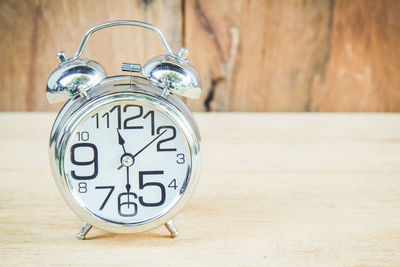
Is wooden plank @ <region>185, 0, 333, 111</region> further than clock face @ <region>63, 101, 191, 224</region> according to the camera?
Answer: Yes

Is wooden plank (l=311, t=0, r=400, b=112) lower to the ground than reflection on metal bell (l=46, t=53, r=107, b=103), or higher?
lower

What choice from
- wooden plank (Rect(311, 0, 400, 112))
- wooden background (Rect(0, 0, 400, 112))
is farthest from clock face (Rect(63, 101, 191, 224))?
wooden plank (Rect(311, 0, 400, 112))

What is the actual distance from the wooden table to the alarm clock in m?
0.06

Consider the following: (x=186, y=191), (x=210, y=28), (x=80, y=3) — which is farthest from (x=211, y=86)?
(x=186, y=191)

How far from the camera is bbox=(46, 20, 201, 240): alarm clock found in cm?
77

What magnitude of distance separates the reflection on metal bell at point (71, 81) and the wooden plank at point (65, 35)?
35.2 inches

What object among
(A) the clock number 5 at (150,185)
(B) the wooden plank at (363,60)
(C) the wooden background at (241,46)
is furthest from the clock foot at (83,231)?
(B) the wooden plank at (363,60)

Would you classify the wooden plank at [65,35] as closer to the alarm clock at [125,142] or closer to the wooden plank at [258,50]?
the wooden plank at [258,50]

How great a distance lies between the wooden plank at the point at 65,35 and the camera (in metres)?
1.60

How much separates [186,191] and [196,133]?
107 mm

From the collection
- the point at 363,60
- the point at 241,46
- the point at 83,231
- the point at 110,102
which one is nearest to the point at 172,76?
the point at 110,102

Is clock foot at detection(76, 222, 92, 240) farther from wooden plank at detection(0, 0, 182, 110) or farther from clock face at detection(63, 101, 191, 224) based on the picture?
wooden plank at detection(0, 0, 182, 110)

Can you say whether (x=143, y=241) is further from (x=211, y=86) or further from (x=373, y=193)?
(x=211, y=86)

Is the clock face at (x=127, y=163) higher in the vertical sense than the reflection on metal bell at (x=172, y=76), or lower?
lower
